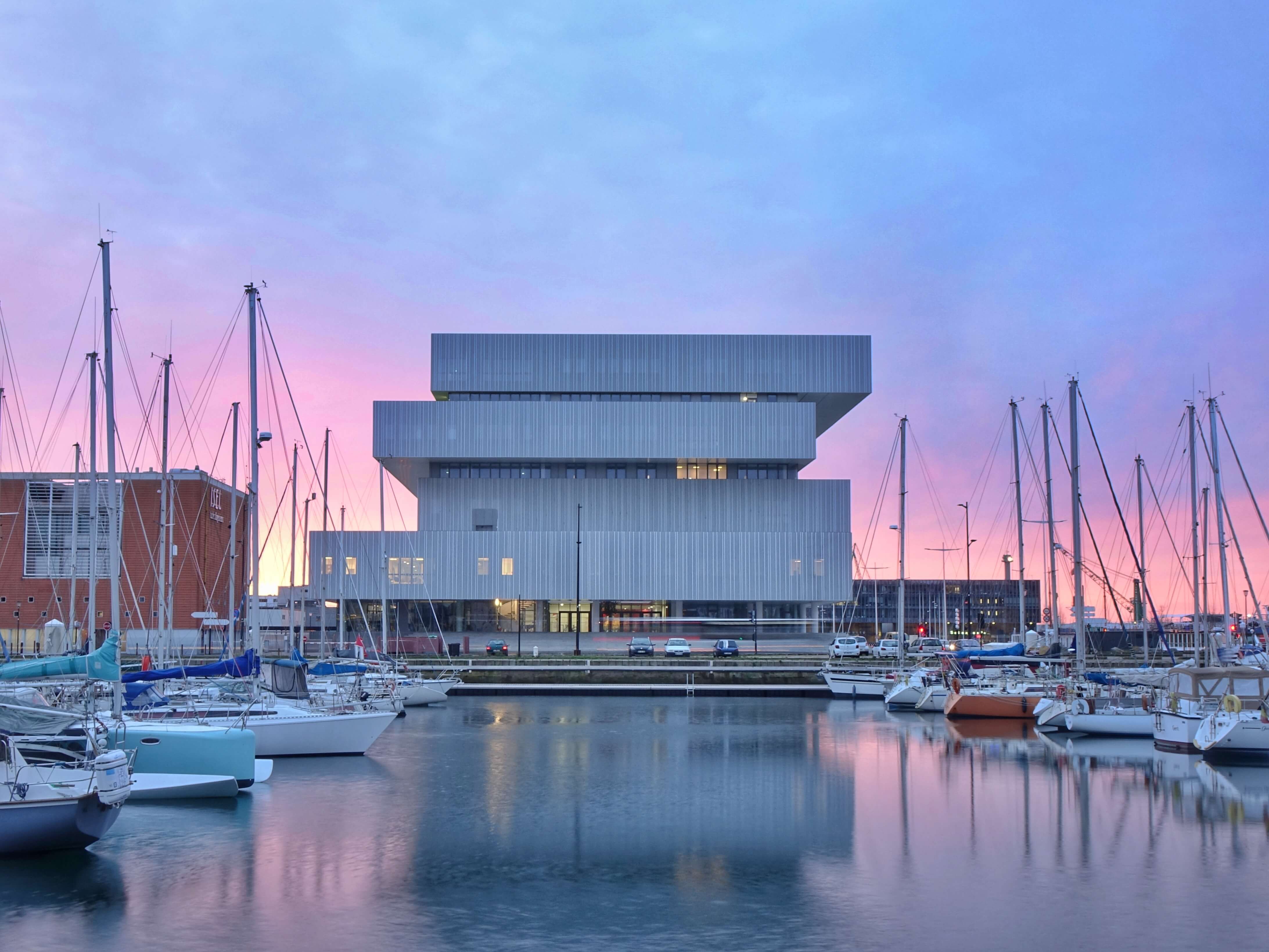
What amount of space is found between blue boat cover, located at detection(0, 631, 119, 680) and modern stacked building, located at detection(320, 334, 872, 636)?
59.4 m

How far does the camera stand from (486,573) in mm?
85000

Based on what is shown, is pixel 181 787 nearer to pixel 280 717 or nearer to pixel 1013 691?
pixel 280 717

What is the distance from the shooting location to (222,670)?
31719mm

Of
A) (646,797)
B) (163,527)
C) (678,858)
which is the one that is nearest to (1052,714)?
(646,797)

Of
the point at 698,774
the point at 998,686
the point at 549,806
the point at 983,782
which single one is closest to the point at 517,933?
the point at 549,806

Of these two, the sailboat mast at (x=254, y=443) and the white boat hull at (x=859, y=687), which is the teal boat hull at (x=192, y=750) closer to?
the sailboat mast at (x=254, y=443)

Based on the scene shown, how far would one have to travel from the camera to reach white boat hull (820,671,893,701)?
5234 cm

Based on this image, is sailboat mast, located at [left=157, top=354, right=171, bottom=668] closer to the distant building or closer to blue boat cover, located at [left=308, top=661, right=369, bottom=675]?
blue boat cover, located at [left=308, top=661, right=369, bottom=675]

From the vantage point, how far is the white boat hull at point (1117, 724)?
37.2 m

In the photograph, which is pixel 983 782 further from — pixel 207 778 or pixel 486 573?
pixel 486 573

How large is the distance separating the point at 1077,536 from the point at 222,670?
3068 cm

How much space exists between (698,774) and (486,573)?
189ft

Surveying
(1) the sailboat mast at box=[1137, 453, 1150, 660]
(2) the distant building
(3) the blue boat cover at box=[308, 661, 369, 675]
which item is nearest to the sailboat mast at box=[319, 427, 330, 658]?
(3) the blue boat cover at box=[308, 661, 369, 675]

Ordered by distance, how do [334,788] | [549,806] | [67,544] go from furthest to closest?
[67,544]
[334,788]
[549,806]
